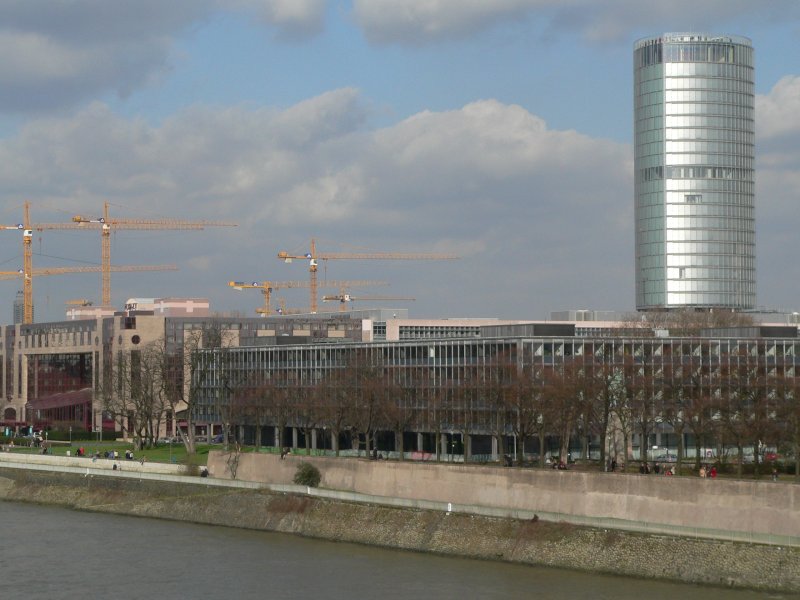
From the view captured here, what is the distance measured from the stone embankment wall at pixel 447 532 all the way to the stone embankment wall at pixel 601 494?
4.29 feet

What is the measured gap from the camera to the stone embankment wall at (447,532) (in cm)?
6397

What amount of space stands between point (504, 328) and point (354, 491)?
96.3 feet

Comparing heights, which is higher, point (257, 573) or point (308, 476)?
point (308, 476)

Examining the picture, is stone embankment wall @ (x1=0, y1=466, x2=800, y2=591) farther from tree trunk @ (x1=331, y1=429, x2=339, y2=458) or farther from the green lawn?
tree trunk @ (x1=331, y1=429, x2=339, y2=458)

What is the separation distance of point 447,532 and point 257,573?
10769 mm

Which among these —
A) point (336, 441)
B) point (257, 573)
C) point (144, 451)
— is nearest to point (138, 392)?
Answer: point (144, 451)

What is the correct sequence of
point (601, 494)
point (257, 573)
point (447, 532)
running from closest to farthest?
Answer: point (257, 573), point (601, 494), point (447, 532)

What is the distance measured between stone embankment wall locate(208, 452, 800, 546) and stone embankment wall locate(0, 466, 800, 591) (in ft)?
4.29

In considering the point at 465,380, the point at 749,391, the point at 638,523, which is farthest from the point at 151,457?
the point at 638,523

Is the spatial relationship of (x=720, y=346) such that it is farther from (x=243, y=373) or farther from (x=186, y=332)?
(x=186, y=332)

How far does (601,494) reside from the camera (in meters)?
72.6

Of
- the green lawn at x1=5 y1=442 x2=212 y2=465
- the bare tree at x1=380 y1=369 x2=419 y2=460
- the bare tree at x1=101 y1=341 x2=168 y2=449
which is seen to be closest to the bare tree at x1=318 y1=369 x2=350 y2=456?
the bare tree at x1=380 y1=369 x2=419 y2=460

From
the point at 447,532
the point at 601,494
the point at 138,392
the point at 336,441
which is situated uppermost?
the point at 138,392

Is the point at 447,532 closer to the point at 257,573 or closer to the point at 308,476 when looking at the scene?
the point at 257,573
